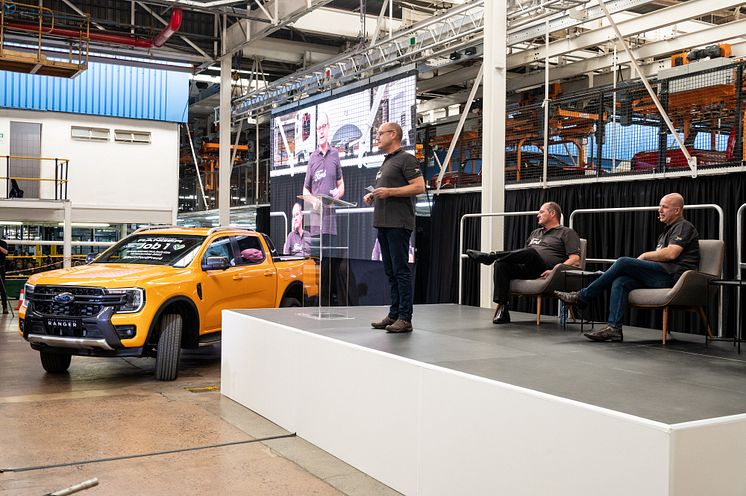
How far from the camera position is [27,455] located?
5.37 m

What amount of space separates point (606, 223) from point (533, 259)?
10.7 ft

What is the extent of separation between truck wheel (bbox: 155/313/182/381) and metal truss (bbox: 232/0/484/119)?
7321 millimetres

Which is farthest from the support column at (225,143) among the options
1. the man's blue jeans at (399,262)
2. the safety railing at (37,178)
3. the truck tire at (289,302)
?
the man's blue jeans at (399,262)

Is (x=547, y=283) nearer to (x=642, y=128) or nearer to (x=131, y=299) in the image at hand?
(x=642, y=128)

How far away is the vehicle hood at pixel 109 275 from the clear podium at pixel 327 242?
2.01 meters

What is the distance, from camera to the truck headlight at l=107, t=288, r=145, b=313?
26.2 feet

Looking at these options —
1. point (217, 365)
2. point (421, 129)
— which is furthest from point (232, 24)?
point (217, 365)

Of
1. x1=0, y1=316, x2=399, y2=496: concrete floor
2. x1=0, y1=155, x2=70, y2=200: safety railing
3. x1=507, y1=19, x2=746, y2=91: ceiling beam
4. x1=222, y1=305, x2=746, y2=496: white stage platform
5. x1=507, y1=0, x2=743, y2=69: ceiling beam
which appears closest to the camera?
x1=222, y1=305, x2=746, y2=496: white stage platform

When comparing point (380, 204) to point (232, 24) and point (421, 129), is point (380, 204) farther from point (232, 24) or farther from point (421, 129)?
point (232, 24)

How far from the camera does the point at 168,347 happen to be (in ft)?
27.6

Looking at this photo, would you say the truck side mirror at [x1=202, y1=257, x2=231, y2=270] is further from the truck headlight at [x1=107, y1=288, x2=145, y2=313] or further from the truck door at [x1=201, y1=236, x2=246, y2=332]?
the truck headlight at [x1=107, y1=288, x2=145, y2=313]

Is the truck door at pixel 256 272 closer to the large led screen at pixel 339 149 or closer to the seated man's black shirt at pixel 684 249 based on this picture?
the large led screen at pixel 339 149

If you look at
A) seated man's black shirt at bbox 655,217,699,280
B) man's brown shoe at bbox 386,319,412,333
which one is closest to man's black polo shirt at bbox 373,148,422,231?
man's brown shoe at bbox 386,319,412,333

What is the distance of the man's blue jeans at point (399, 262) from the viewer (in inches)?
245
